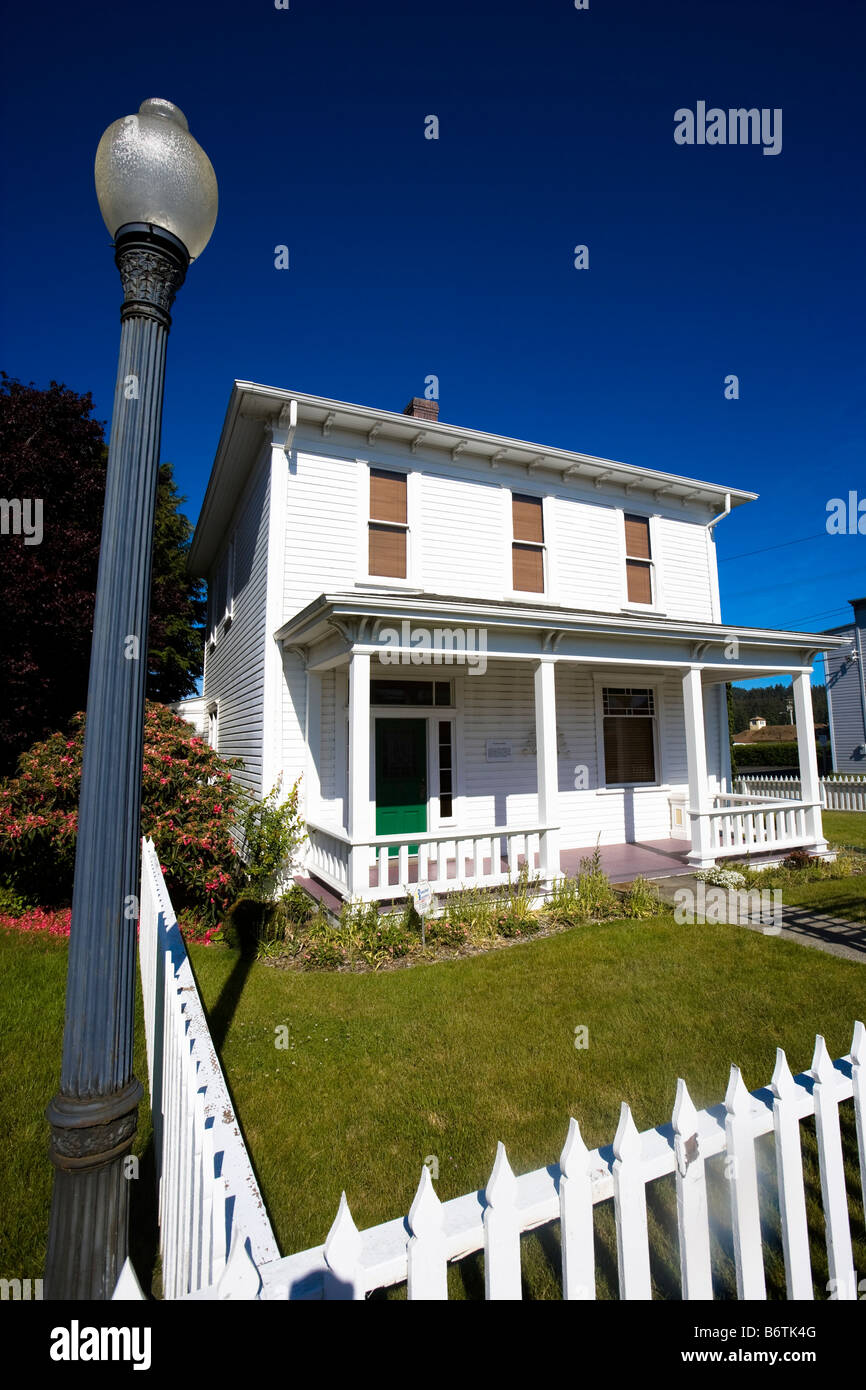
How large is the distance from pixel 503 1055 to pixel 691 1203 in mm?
2735

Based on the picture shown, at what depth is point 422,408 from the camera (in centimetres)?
1095

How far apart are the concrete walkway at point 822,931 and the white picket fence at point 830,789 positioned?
1177 cm

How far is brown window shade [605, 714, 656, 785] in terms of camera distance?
11719mm

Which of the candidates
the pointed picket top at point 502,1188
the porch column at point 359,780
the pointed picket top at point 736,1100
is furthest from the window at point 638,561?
the pointed picket top at point 502,1188

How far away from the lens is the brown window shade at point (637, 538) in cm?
1225

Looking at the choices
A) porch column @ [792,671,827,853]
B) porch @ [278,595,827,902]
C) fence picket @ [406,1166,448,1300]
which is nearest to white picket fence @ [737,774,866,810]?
porch @ [278,595,827,902]

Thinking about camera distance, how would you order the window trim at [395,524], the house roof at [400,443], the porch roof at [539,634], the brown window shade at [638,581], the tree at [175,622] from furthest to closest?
the tree at [175,622]
the brown window shade at [638,581]
the window trim at [395,524]
the house roof at [400,443]
the porch roof at [539,634]

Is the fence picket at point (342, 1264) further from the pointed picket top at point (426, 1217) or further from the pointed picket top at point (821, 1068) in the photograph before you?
the pointed picket top at point (821, 1068)

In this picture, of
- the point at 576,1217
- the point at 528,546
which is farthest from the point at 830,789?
the point at 576,1217

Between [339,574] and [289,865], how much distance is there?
14.4ft

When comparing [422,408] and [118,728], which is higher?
[422,408]

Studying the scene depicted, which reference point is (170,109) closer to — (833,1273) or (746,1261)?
(746,1261)

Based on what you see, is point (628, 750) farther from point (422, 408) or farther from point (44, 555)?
point (44, 555)
